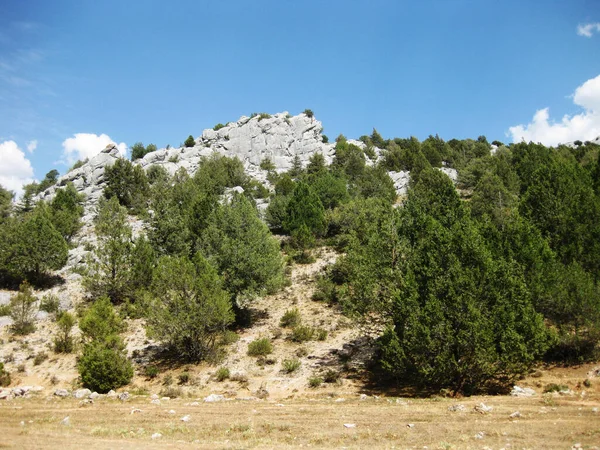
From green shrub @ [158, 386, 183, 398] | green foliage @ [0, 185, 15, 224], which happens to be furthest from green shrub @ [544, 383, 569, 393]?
green foliage @ [0, 185, 15, 224]

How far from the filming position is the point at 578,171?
126 feet

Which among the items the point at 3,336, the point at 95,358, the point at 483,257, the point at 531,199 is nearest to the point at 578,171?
the point at 531,199

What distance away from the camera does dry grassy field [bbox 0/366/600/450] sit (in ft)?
37.3

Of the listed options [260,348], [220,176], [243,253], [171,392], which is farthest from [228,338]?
[220,176]

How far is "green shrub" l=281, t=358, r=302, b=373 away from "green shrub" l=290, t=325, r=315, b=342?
12.4 feet

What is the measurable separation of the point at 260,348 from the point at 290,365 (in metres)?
3.40

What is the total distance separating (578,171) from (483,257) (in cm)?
2902

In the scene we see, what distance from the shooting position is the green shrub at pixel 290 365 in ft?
77.1

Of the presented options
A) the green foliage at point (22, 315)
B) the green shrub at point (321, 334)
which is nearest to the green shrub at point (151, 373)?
the green shrub at point (321, 334)

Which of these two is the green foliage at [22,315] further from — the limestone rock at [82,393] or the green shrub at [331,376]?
the green shrub at [331,376]

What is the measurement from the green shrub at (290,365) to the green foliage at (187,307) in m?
4.75

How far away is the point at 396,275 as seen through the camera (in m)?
22.3

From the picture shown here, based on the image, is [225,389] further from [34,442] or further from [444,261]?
[444,261]

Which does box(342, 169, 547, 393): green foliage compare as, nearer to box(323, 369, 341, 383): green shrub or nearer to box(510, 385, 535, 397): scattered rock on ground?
box(510, 385, 535, 397): scattered rock on ground
